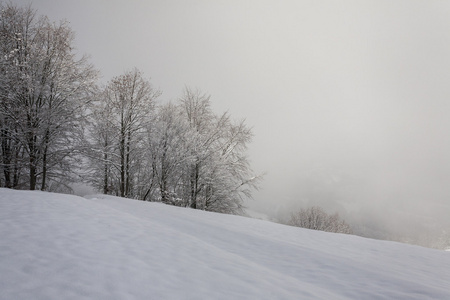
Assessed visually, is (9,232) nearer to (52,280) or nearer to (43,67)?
(52,280)

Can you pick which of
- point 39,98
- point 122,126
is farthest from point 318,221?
point 39,98

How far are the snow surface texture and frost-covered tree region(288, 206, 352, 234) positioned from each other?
94.8ft

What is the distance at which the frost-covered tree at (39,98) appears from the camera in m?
11.8

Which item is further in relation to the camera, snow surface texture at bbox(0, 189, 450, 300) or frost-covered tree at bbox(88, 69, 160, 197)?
frost-covered tree at bbox(88, 69, 160, 197)

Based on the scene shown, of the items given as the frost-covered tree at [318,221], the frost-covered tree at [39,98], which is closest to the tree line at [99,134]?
the frost-covered tree at [39,98]

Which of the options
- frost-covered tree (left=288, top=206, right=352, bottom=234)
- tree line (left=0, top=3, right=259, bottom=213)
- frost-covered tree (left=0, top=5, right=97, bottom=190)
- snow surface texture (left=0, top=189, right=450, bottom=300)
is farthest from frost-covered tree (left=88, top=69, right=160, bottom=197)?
frost-covered tree (left=288, top=206, right=352, bottom=234)

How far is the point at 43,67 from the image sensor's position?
12.6m

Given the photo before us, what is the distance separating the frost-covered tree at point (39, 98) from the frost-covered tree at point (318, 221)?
98.8 ft

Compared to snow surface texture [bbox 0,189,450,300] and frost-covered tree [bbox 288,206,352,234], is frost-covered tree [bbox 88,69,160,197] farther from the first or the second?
frost-covered tree [bbox 288,206,352,234]

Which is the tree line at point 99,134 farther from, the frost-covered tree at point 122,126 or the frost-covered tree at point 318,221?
the frost-covered tree at point 318,221

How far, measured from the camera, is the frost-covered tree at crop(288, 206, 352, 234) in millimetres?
32344

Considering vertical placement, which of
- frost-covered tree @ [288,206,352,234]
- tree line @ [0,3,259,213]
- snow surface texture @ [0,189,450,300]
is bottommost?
frost-covered tree @ [288,206,352,234]

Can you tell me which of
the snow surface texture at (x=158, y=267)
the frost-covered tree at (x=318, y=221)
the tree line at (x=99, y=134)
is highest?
the tree line at (x=99, y=134)

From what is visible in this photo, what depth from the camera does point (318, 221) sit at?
32.8m
